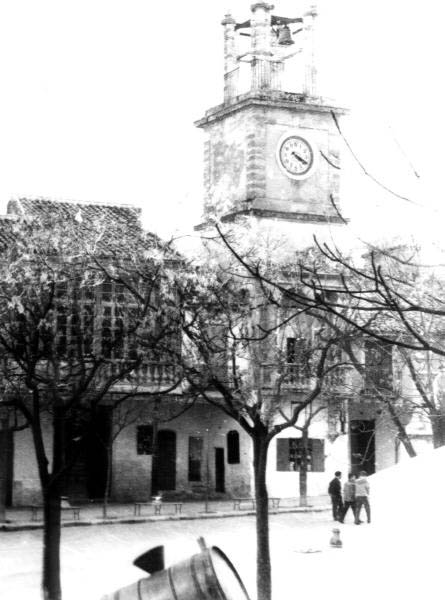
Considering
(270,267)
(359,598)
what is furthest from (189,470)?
(359,598)

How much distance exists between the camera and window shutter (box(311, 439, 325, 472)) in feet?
114

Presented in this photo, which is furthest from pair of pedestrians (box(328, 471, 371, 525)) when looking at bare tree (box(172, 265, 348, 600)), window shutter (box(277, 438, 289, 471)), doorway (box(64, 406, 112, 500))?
doorway (box(64, 406, 112, 500))

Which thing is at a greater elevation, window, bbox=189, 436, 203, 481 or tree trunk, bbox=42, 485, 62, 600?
window, bbox=189, 436, 203, 481

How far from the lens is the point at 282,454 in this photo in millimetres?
34031

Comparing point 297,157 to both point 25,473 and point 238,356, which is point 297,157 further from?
point 238,356

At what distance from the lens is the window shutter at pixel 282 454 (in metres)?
33.9

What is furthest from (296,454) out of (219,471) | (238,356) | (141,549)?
(238,356)

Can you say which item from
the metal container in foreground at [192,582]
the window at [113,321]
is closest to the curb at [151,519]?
the window at [113,321]

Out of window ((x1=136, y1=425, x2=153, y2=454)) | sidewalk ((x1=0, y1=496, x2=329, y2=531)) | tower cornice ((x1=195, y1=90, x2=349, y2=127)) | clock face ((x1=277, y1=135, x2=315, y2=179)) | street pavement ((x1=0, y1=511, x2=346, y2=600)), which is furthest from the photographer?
clock face ((x1=277, y1=135, x2=315, y2=179))

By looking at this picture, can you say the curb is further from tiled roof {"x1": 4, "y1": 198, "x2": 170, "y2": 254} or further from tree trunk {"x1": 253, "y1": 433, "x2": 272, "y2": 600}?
tree trunk {"x1": 253, "y1": 433, "x2": 272, "y2": 600}

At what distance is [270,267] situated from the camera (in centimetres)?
2286

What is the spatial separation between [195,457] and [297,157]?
11.5 m

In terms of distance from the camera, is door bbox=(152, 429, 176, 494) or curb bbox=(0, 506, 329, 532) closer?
curb bbox=(0, 506, 329, 532)

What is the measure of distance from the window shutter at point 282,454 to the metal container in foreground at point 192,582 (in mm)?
28861
